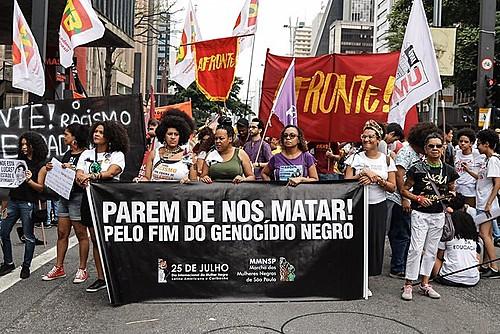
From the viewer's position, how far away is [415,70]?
729 cm

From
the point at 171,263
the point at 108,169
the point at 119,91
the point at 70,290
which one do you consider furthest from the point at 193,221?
the point at 119,91

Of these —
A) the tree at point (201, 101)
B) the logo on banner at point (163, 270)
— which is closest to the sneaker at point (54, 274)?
the logo on banner at point (163, 270)

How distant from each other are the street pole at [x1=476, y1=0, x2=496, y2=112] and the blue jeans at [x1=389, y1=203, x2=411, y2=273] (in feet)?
31.6

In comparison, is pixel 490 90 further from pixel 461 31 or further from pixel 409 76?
pixel 461 31

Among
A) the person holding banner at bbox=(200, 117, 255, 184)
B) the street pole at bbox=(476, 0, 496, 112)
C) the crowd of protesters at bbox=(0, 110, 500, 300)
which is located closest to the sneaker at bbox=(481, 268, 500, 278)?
the crowd of protesters at bbox=(0, 110, 500, 300)

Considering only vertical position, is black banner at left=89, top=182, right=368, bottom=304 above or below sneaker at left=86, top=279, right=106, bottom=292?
above

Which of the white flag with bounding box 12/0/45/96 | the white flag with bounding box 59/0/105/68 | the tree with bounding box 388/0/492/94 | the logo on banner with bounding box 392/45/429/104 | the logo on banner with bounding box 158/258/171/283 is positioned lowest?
the logo on banner with bounding box 158/258/171/283

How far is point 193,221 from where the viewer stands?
232 inches

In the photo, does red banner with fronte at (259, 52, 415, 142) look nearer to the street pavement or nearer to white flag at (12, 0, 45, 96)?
the street pavement

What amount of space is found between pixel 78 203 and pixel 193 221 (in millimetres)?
1418

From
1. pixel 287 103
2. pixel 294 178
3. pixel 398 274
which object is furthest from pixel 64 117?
pixel 398 274

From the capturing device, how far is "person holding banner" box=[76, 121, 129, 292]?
6.44 meters

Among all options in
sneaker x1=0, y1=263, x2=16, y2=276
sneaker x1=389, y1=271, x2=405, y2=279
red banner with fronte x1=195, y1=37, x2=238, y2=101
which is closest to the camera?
sneaker x1=0, y1=263, x2=16, y2=276

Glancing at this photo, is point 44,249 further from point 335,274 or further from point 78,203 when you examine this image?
point 335,274
